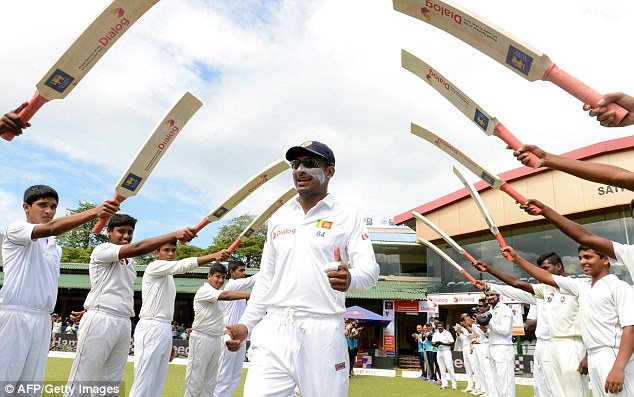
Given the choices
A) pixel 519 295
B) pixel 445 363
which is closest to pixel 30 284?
pixel 519 295

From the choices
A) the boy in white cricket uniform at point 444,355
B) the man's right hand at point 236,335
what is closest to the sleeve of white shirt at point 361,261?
the man's right hand at point 236,335

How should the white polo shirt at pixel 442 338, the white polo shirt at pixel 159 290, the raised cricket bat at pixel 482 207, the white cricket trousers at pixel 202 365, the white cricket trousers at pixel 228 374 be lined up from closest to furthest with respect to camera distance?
the white polo shirt at pixel 159 290 → the raised cricket bat at pixel 482 207 → the white cricket trousers at pixel 202 365 → the white cricket trousers at pixel 228 374 → the white polo shirt at pixel 442 338

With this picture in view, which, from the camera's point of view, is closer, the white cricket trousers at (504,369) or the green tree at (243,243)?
the white cricket trousers at (504,369)

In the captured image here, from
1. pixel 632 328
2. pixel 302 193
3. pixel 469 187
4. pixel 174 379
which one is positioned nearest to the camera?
pixel 302 193

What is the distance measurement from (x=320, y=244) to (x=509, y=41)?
1.86m

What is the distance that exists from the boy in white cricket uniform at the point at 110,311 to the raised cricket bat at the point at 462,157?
9.06ft

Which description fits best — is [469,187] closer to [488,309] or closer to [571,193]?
[488,309]

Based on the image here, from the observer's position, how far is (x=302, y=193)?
9.91 feet

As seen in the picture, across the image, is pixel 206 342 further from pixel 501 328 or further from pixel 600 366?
pixel 501 328

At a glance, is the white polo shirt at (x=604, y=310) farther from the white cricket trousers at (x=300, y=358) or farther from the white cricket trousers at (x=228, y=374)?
the white cricket trousers at (x=228, y=374)

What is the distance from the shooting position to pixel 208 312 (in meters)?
6.27

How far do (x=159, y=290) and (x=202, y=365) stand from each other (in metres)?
1.26

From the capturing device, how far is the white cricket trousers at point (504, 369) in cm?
771

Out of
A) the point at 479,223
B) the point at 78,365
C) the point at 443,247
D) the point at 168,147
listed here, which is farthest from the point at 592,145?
the point at 78,365
